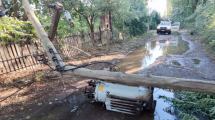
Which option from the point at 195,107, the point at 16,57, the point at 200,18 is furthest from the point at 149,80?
the point at 200,18

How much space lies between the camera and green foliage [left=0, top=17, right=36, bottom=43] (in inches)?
316

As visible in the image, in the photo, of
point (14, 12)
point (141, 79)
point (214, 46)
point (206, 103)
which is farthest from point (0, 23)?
point (214, 46)

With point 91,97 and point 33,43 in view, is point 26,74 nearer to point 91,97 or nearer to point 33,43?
point 33,43

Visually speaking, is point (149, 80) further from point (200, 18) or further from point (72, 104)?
point (200, 18)

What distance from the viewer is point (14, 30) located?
8.41m

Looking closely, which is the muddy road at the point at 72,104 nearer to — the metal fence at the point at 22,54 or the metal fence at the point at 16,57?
the metal fence at the point at 22,54

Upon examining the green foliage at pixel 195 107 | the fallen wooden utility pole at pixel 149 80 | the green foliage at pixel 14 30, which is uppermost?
the green foliage at pixel 14 30

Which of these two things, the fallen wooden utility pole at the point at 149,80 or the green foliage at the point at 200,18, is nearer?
the fallen wooden utility pole at the point at 149,80

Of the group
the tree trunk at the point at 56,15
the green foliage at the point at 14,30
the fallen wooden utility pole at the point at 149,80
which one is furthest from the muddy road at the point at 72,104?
the green foliage at the point at 14,30

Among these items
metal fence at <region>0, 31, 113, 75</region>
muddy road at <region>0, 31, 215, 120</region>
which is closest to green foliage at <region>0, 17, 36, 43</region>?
metal fence at <region>0, 31, 113, 75</region>

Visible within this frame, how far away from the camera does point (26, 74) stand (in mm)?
8633

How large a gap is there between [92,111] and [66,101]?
104cm

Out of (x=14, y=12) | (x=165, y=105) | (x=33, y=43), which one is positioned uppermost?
(x=14, y=12)

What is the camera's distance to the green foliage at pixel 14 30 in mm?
8034
